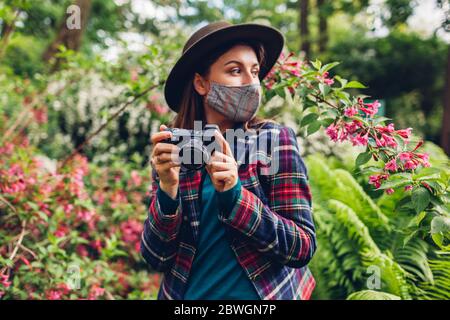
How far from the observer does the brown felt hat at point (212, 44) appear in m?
1.59

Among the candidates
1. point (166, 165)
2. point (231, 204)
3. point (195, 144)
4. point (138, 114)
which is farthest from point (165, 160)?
point (138, 114)

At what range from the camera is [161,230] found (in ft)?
4.86

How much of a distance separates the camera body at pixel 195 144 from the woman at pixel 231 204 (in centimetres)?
2

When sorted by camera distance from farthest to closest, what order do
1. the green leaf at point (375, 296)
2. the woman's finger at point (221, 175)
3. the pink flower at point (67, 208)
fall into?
the pink flower at point (67, 208)
the green leaf at point (375, 296)
the woman's finger at point (221, 175)

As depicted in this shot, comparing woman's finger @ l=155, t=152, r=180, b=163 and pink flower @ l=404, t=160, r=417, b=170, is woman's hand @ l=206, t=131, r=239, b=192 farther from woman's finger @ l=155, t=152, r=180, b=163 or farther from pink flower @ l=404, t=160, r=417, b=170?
pink flower @ l=404, t=160, r=417, b=170

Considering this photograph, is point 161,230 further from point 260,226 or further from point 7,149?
point 7,149

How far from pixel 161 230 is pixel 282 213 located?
16.2 inches

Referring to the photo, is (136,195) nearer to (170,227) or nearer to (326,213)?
(326,213)

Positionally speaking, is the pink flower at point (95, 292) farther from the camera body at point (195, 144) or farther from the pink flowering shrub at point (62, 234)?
the camera body at point (195, 144)

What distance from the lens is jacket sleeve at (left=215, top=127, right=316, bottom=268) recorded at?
134 cm

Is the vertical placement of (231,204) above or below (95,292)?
above

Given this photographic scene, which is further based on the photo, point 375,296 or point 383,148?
point 375,296

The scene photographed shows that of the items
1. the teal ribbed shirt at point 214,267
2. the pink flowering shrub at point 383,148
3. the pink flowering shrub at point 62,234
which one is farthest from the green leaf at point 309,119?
the pink flowering shrub at point 62,234

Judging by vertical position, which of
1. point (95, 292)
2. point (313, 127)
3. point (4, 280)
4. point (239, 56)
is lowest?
point (95, 292)
